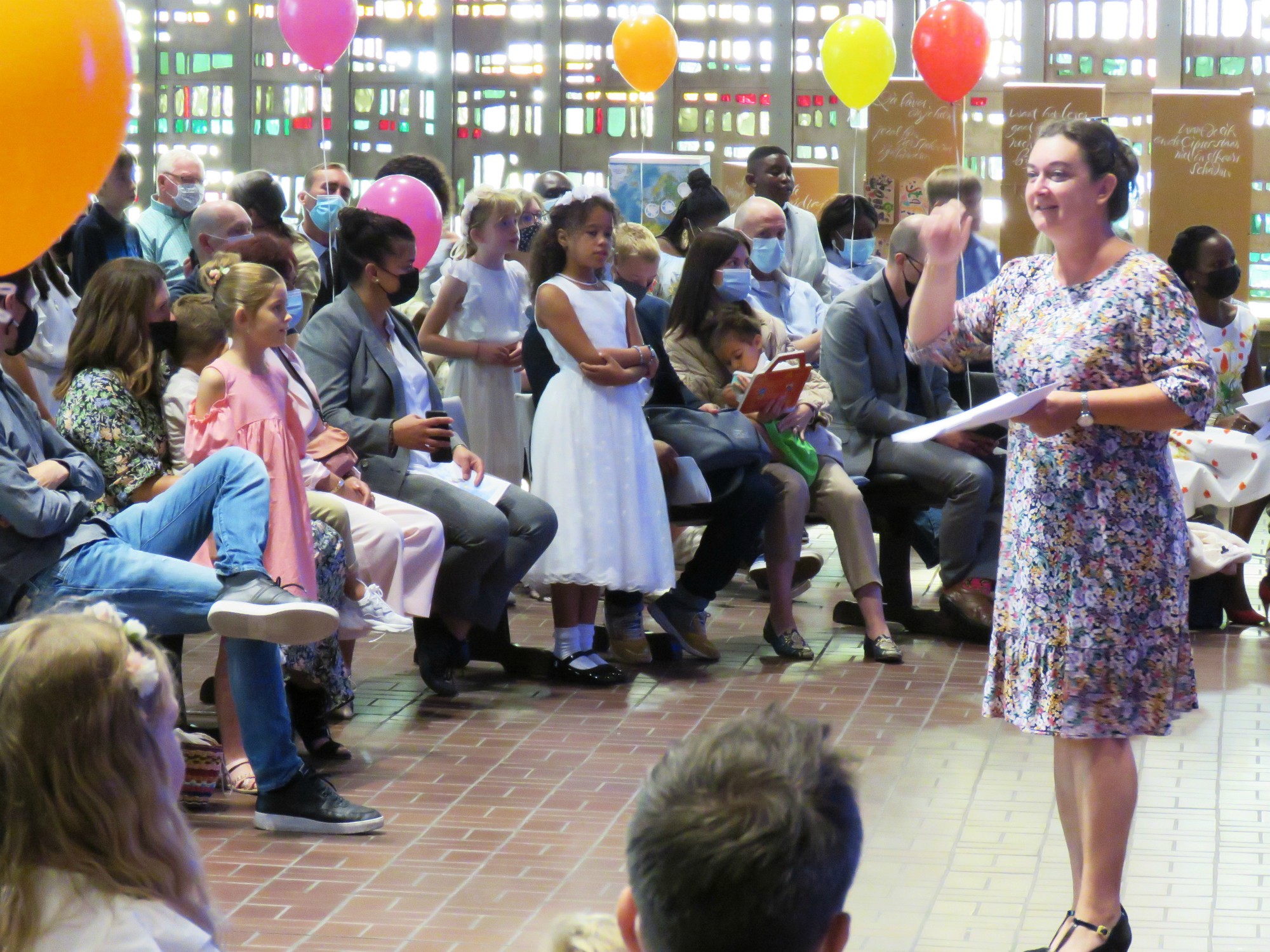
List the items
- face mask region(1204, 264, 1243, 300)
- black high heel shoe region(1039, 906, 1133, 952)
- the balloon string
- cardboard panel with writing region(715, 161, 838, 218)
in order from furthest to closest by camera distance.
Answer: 1. cardboard panel with writing region(715, 161, 838, 218)
2. face mask region(1204, 264, 1243, 300)
3. the balloon string
4. black high heel shoe region(1039, 906, 1133, 952)

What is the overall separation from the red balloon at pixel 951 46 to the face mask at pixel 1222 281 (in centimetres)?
308

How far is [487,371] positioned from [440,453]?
152 centimetres

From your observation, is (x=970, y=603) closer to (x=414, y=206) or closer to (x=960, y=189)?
(x=960, y=189)

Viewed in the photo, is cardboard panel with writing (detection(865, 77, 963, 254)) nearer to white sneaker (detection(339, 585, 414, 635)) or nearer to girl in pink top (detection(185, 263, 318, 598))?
white sneaker (detection(339, 585, 414, 635))

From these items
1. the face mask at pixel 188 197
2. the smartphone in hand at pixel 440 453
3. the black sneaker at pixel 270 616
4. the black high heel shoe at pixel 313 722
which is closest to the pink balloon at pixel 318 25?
the face mask at pixel 188 197

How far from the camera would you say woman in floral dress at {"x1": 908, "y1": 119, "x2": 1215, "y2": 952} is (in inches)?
138

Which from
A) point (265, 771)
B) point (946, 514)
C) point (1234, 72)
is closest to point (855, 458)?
point (946, 514)

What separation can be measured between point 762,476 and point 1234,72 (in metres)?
8.63

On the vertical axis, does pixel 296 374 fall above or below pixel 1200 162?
below

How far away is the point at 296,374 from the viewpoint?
18.0 ft

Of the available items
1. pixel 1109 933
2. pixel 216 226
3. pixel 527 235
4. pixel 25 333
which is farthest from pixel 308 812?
pixel 527 235

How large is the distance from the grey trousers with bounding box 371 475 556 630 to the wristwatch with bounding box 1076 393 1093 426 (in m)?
2.80

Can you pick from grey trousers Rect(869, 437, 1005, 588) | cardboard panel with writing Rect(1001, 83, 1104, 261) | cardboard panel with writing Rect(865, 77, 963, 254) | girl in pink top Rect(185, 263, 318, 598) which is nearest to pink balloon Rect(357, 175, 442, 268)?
grey trousers Rect(869, 437, 1005, 588)

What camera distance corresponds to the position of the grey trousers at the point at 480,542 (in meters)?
5.88
